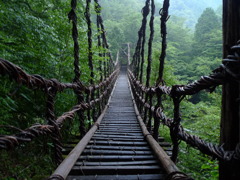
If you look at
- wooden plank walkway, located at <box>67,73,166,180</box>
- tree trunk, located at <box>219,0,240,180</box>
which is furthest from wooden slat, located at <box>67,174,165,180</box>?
tree trunk, located at <box>219,0,240,180</box>

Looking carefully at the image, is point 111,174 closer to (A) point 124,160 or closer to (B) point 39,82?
(A) point 124,160

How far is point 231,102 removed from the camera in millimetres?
680

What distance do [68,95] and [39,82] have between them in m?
1.75

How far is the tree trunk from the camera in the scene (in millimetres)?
660

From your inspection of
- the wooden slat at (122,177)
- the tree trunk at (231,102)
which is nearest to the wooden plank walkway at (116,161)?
the wooden slat at (122,177)

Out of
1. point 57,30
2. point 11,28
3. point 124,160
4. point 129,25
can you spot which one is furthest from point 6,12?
point 129,25

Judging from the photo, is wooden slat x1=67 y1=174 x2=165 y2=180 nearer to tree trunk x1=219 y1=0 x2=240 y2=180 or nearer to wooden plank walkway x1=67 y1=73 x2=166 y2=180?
wooden plank walkway x1=67 y1=73 x2=166 y2=180

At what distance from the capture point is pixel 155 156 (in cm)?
171

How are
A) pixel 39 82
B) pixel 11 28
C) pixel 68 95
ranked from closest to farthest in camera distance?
1. pixel 39 82
2. pixel 11 28
3. pixel 68 95

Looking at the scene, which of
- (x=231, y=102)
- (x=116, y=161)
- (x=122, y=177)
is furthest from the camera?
(x=116, y=161)

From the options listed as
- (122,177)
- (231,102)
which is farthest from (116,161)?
(231,102)

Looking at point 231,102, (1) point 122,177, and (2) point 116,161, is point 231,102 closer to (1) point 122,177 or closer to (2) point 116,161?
(1) point 122,177

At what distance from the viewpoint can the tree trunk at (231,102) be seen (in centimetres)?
66

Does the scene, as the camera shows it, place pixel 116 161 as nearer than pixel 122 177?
No
